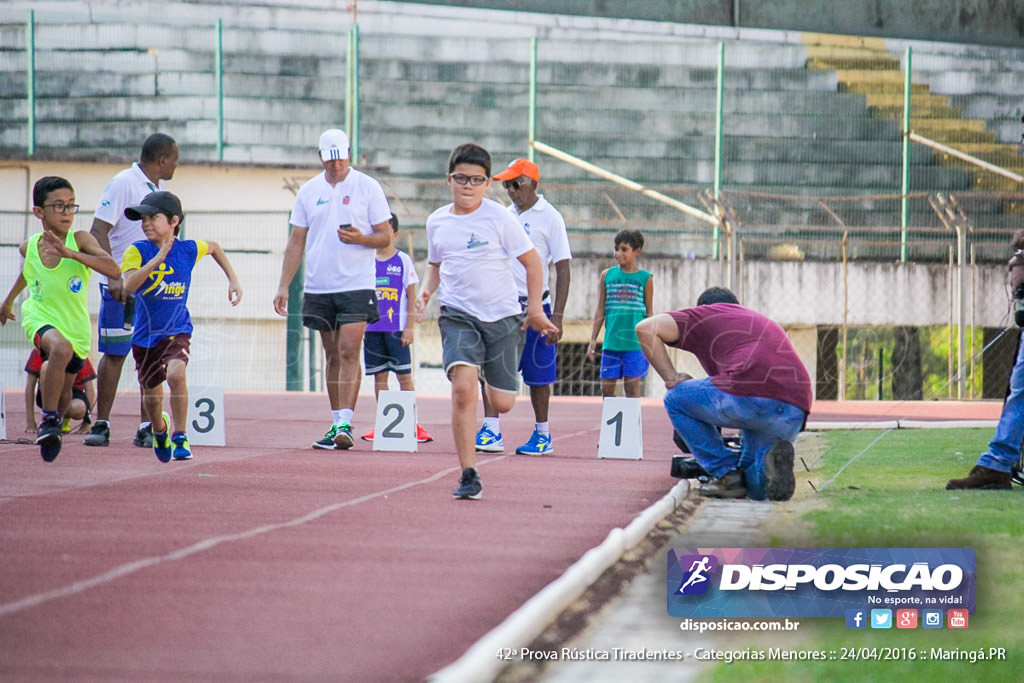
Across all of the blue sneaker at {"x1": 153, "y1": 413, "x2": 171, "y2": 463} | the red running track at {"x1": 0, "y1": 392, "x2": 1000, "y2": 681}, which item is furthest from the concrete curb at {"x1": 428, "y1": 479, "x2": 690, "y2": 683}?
the blue sneaker at {"x1": 153, "y1": 413, "x2": 171, "y2": 463}

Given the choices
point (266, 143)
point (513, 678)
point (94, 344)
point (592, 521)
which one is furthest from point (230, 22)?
point (513, 678)

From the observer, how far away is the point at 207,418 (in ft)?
32.6

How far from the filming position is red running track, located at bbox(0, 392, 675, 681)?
12.1 ft

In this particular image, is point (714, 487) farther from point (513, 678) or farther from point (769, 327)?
point (513, 678)

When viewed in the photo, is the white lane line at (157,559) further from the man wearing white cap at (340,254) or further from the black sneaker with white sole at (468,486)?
the man wearing white cap at (340,254)

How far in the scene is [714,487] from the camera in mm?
7547

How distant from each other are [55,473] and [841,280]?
50.9 ft

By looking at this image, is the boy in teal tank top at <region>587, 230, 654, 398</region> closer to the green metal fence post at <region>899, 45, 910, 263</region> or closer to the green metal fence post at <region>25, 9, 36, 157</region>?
the green metal fence post at <region>899, 45, 910, 263</region>

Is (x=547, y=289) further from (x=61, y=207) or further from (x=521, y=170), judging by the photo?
(x=61, y=207)

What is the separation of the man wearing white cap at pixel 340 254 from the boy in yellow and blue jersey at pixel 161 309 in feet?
3.70

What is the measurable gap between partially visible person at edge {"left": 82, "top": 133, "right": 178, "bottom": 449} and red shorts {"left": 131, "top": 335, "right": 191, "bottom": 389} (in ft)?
3.55

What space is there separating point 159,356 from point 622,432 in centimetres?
311

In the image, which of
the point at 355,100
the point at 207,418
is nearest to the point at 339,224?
the point at 207,418

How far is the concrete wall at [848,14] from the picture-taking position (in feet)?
19.9
